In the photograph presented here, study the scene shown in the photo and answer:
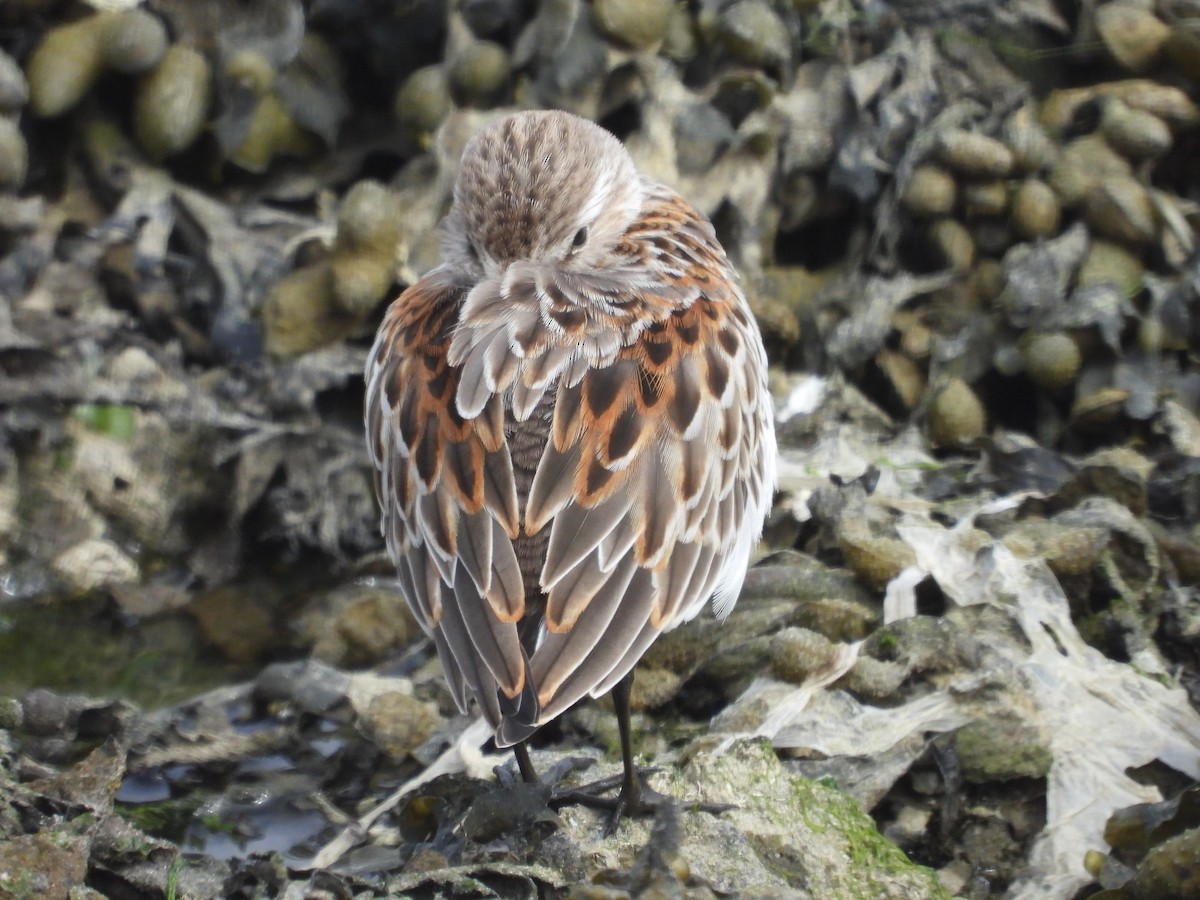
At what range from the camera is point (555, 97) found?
24.4 feet

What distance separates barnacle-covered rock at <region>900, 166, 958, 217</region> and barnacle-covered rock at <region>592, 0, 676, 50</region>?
1.56 metres

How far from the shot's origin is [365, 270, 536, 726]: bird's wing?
12.7 feet

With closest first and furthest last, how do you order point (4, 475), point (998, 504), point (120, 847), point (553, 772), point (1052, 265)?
point (120, 847), point (553, 772), point (998, 504), point (4, 475), point (1052, 265)

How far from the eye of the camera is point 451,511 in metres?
4.12

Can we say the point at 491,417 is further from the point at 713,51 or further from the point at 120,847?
the point at 713,51

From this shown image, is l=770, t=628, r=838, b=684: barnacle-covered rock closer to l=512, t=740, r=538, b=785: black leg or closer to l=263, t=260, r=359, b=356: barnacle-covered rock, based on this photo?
l=512, t=740, r=538, b=785: black leg

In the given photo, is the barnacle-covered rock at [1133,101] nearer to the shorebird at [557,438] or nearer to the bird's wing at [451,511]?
the shorebird at [557,438]

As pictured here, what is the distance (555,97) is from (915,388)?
2.37 meters

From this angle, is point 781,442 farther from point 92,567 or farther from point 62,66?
point 62,66

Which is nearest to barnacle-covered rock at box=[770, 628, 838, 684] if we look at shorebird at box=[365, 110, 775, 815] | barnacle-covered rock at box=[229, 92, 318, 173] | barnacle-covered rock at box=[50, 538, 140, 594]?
shorebird at box=[365, 110, 775, 815]

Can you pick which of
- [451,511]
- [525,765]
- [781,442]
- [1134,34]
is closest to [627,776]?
[525,765]

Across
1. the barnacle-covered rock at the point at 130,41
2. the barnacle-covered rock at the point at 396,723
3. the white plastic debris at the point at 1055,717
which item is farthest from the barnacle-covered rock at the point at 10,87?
the white plastic debris at the point at 1055,717

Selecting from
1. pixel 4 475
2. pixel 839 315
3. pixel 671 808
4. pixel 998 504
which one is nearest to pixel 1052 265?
pixel 839 315

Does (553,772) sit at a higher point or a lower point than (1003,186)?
lower
